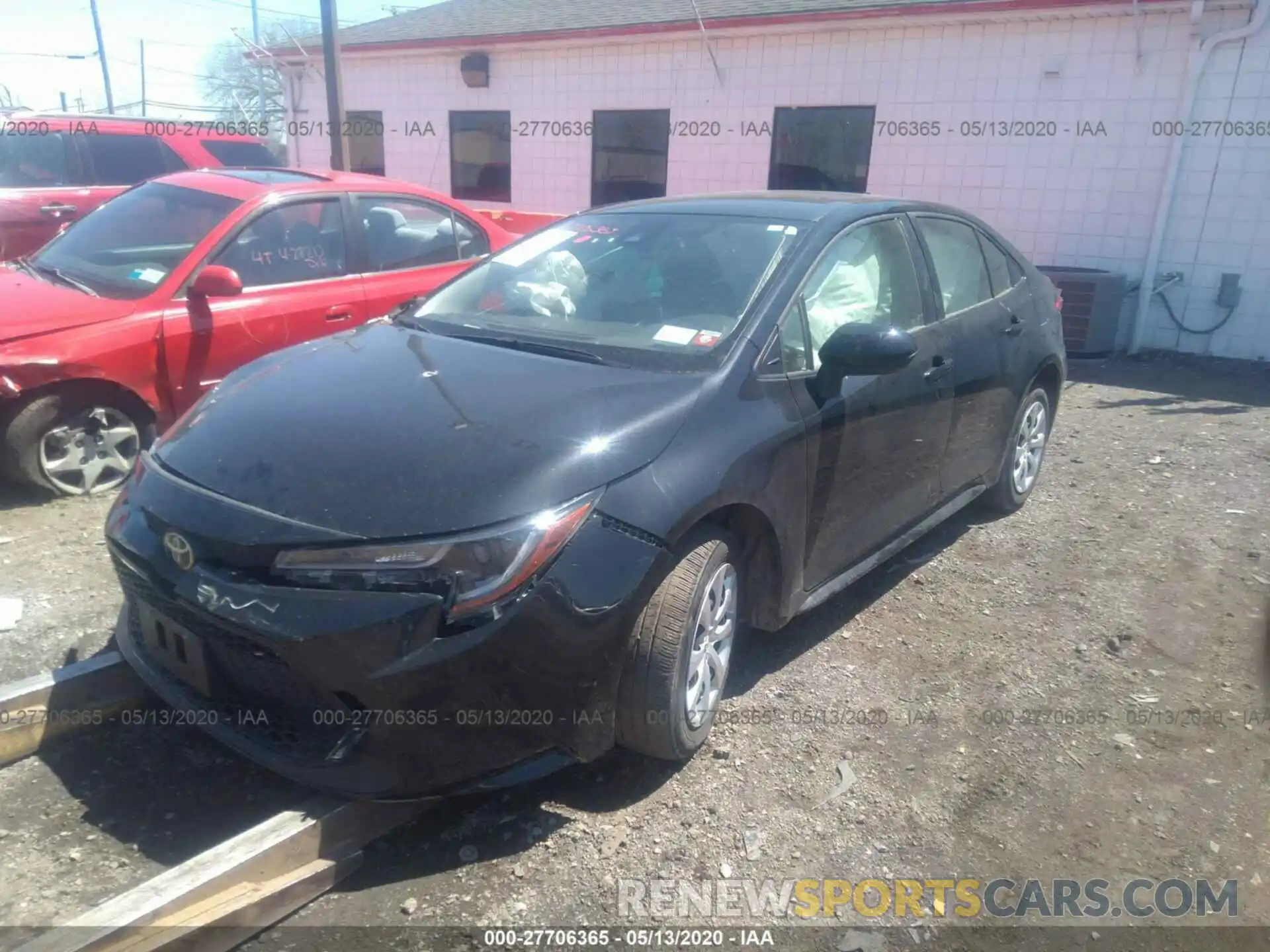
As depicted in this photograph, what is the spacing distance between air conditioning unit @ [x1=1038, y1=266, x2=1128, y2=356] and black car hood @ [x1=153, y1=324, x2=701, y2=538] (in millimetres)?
7887

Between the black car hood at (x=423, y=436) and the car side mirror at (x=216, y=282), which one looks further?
the car side mirror at (x=216, y=282)

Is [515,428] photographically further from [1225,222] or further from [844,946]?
[1225,222]

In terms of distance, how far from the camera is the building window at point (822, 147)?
1116 centimetres

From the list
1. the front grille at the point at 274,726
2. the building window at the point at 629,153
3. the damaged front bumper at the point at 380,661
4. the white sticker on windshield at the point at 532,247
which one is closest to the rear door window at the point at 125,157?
the building window at the point at 629,153

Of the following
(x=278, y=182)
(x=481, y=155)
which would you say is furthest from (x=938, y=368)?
(x=481, y=155)

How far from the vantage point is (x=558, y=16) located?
1392 centimetres

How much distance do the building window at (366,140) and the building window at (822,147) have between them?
7467 mm

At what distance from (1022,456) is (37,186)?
310 inches

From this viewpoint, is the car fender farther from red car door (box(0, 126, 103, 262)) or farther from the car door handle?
red car door (box(0, 126, 103, 262))

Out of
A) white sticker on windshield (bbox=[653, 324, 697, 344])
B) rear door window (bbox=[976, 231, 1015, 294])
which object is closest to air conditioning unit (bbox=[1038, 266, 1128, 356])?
rear door window (bbox=[976, 231, 1015, 294])

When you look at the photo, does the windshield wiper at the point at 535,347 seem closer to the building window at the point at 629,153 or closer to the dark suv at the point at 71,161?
the dark suv at the point at 71,161

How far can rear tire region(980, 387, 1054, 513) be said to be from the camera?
496 cm

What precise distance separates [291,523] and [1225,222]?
32.9ft

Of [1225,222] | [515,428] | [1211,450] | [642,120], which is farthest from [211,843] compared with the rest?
[642,120]
